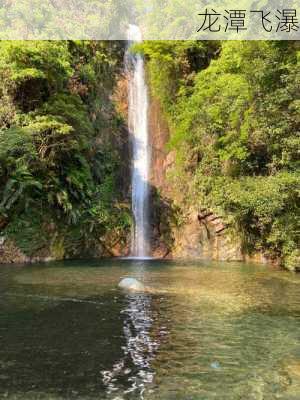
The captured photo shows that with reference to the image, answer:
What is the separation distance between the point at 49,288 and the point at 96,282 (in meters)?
1.46

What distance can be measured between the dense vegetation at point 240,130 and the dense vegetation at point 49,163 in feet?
12.2

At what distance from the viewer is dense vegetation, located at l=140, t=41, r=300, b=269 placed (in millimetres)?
14414

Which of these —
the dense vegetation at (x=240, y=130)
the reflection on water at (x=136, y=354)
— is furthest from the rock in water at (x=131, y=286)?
the dense vegetation at (x=240, y=130)

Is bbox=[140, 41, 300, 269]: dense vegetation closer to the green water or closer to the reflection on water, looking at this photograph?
the green water

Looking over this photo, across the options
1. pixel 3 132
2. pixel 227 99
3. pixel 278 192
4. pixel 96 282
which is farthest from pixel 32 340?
pixel 227 99

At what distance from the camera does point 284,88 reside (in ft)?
45.9

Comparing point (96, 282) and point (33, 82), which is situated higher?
point (33, 82)

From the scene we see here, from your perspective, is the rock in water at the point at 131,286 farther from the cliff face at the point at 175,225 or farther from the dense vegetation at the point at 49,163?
the cliff face at the point at 175,225

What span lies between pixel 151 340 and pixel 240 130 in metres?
12.3

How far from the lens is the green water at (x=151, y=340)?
16.5 feet

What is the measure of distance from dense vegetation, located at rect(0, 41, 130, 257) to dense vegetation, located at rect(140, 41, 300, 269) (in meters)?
3.72

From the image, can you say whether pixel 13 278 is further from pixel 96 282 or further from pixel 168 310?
pixel 168 310

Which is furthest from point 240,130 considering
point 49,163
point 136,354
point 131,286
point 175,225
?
point 136,354

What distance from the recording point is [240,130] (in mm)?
17781
